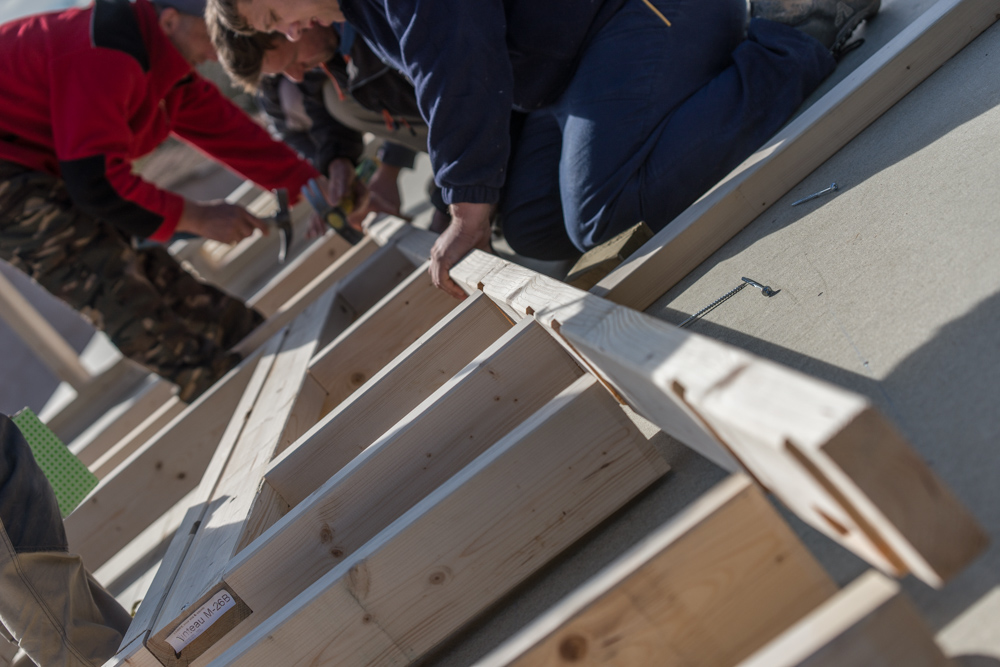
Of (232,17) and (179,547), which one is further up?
(232,17)

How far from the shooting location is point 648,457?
121cm

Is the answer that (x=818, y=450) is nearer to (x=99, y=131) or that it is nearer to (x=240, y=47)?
(x=240, y=47)

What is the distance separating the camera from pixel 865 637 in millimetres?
661

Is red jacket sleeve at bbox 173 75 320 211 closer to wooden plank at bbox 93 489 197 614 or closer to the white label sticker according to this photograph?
wooden plank at bbox 93 489 197 614

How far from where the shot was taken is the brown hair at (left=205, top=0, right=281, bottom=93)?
2582 millimetres

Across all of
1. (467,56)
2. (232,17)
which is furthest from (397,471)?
(232,17)

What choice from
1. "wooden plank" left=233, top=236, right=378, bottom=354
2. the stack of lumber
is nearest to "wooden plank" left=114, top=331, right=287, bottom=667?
the stack of lumber

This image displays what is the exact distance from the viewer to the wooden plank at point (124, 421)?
130 inches

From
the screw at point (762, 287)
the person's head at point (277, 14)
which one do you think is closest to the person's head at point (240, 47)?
the person's head at point (277, 14)

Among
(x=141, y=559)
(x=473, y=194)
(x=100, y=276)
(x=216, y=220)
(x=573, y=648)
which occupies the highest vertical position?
(x=100, y=276)

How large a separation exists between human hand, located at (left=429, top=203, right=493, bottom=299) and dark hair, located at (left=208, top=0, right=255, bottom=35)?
3.31 feet

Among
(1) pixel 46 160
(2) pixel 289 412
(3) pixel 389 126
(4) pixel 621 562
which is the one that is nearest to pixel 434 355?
(2) pixel 289 412

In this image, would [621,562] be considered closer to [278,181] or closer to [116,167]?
[116,167]

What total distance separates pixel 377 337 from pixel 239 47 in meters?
1.19
